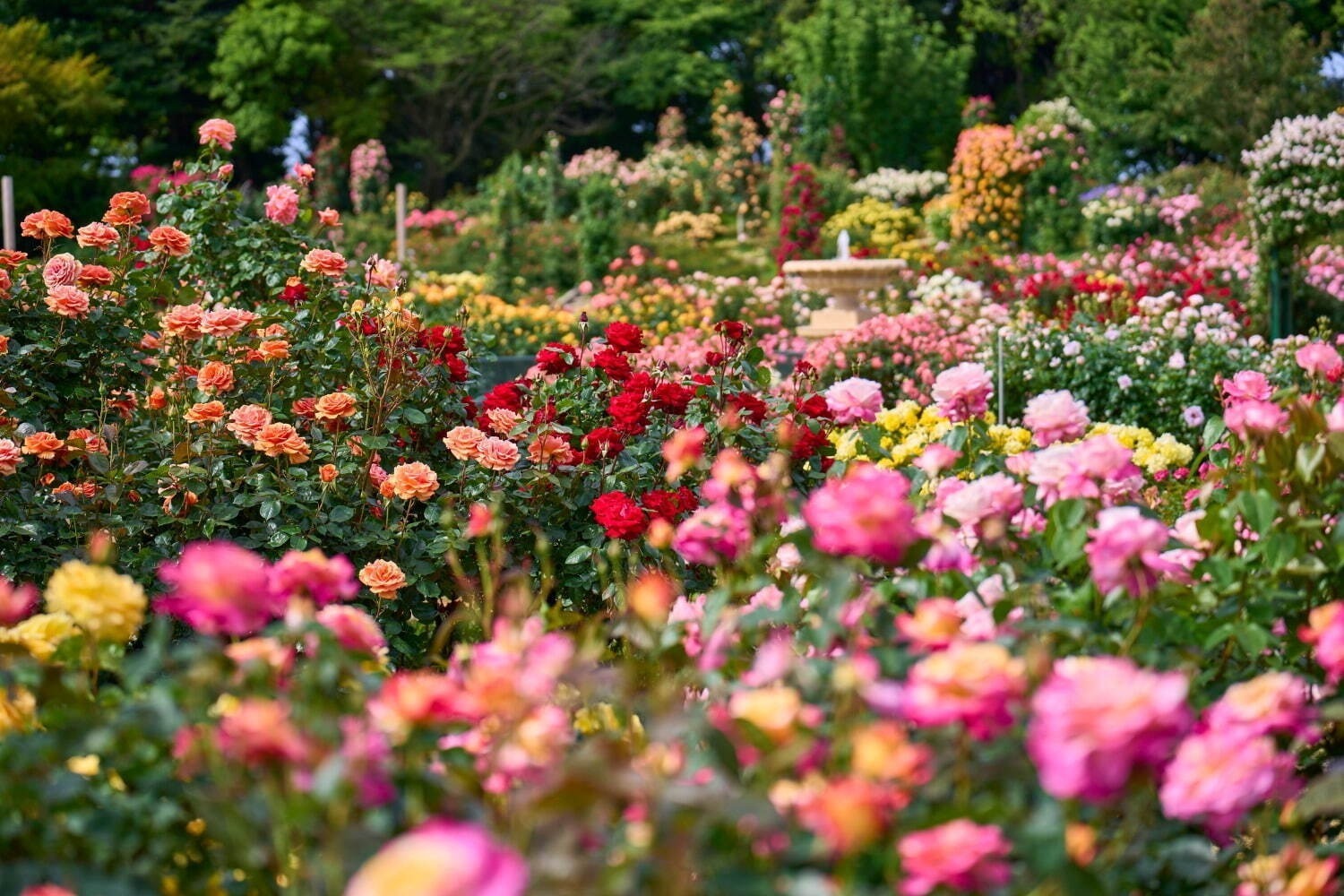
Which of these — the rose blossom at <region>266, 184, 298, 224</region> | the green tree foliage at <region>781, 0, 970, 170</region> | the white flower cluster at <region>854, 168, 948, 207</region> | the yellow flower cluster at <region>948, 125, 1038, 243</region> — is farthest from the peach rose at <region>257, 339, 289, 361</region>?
the green tree foliage at <region>781, 0, 970, 170</region>

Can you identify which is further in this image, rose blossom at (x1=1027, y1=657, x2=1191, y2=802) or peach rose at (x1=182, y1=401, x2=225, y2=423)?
peach rose at (x1=182, y1=401, x2=225, y2=423)

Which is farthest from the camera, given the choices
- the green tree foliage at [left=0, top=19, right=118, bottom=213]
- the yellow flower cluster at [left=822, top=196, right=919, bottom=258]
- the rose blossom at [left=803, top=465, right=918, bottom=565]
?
the green tree foliage at [left=0, top=19, right=118, bottom=213]

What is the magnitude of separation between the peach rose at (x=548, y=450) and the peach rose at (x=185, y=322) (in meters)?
0.72

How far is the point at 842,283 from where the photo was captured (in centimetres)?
872

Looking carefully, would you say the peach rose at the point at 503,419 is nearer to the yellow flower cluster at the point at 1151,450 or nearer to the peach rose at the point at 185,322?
the peach rose at the point at 185,322

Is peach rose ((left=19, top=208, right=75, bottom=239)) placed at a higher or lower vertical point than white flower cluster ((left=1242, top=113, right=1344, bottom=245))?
higher

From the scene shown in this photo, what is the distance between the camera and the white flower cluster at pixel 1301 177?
8.71 m

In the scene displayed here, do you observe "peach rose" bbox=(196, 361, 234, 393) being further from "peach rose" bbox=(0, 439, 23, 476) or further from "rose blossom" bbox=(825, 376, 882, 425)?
"rose blossom" bbox=(825, 376, 882, 425)

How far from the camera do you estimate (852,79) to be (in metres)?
17.7

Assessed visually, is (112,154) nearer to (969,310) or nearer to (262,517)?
(969,310)

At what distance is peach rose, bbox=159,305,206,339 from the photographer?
2912 millimetres

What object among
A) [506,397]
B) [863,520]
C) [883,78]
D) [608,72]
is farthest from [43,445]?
[608,72]

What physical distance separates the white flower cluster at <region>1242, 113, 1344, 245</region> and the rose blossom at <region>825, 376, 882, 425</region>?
7330mm

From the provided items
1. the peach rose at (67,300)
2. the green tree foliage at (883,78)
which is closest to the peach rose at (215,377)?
the peach rose at (67,300)
